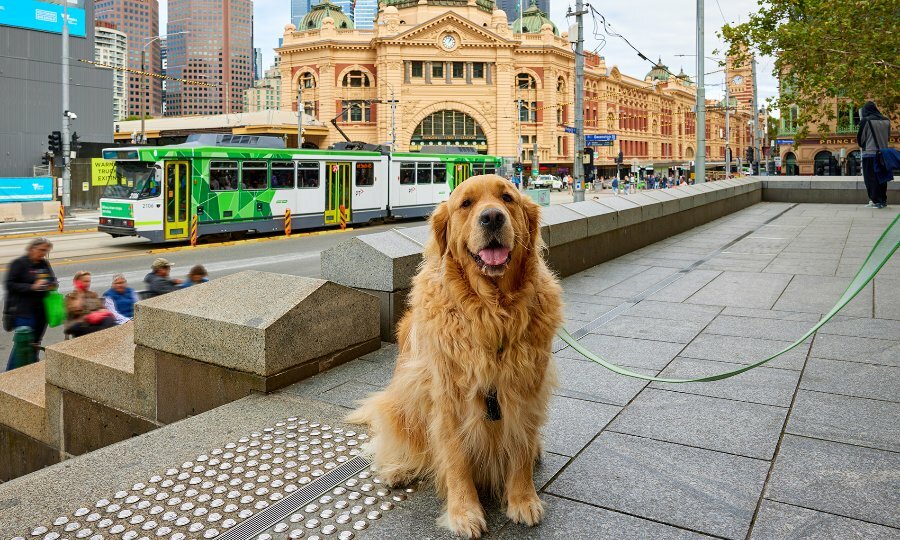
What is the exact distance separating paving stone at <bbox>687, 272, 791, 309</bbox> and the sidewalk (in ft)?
3.77

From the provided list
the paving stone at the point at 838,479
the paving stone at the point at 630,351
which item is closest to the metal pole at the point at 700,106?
the paving stone at the point at 630,351

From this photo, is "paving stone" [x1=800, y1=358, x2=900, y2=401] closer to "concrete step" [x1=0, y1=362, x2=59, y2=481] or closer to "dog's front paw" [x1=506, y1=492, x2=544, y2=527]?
"dog's front paw" [x1=506, y1=492, x2=544, y2=527]

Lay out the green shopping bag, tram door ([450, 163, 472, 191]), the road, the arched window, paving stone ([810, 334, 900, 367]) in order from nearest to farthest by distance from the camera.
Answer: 1. paving stone ([810, 334, 900, 367])
2. the green shopping bag
3. the road
4. tram door ([450, 163, 472, 191])
5. the arched window

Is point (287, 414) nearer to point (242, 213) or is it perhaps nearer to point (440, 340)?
point (440, 340)

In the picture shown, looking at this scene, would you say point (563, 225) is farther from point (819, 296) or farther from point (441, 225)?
point (441, 225)

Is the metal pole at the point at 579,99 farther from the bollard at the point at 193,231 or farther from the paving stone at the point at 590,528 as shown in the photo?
the paving stone at the point at 590,528

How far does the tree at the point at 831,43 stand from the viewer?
15344mm

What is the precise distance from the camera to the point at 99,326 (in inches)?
294

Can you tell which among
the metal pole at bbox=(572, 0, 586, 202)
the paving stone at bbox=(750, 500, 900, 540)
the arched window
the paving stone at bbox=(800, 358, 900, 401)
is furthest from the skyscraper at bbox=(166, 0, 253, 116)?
the paving stone at bbox=(750, 500, 900, 540)

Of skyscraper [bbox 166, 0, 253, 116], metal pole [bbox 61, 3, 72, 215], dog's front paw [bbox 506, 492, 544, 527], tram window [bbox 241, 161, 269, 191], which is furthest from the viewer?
skyscraper [bbox 166, 0, 253, 116]

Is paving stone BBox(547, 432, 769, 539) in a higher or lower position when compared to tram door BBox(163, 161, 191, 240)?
lower

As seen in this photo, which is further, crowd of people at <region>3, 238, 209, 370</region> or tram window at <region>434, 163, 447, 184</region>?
tram window at <region>434, 163, 447, 184</region>

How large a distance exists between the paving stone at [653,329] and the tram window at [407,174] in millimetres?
24090

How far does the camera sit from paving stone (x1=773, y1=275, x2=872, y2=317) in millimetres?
7398
